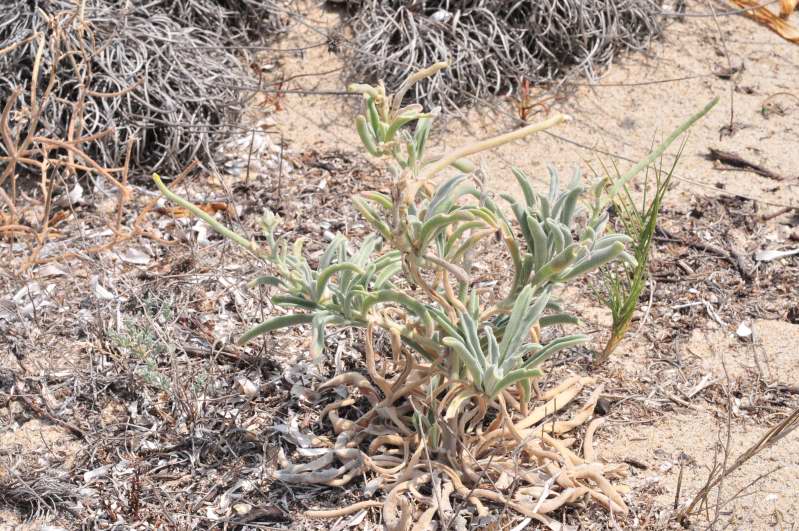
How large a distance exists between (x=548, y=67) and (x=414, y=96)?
2.13ft

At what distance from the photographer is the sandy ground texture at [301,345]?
2268 mm

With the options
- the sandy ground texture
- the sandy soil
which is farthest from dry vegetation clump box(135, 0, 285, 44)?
the sandy ground texture

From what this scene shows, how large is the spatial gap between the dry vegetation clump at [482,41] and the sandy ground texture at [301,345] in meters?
0.14

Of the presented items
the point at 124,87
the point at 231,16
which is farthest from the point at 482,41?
the point at 124,87

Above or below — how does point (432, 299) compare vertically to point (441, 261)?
below

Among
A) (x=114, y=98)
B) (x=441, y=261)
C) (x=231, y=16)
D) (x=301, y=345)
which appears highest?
(x=441, y=261)

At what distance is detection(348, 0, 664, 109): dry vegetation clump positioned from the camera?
12.6 feet

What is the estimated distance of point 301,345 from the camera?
8.98 feet

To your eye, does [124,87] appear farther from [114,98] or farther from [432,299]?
[432,299]

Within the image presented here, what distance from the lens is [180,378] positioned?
2527mm

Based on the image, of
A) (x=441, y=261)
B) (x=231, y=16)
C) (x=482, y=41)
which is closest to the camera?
(x=441, y=261)

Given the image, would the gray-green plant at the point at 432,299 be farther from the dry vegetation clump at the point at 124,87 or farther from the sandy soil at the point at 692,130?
the dry vegetation clump at the point at 124,87

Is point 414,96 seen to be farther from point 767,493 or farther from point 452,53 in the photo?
point 767,493

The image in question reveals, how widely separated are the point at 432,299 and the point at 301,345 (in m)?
0.74
